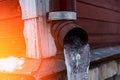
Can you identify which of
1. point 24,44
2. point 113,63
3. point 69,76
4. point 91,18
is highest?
point 91,18

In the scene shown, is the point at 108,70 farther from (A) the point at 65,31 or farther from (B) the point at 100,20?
(A) the point at 65,31

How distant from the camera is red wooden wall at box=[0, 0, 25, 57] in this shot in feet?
6.89

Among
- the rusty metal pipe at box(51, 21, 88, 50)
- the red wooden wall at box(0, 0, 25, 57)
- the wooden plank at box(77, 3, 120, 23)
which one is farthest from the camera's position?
the wooden plank at box(77, 3, 120, 23)

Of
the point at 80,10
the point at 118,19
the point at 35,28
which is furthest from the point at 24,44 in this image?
the point at 118,19

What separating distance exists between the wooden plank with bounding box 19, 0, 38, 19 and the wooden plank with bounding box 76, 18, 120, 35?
2.04 feet

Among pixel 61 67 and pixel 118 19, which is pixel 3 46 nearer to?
pixel 61 67

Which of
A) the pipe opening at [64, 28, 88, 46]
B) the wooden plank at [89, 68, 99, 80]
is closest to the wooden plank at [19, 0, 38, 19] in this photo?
the pipe opening at [64, 28, 88, 46]

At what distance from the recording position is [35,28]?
177cm

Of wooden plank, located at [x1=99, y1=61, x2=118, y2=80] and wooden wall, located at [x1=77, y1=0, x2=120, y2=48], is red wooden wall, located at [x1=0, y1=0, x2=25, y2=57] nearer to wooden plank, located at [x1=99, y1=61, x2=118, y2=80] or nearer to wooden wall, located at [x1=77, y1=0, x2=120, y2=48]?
wooden wall, located at [x1=77, y1=0, x2=120, y2=48]

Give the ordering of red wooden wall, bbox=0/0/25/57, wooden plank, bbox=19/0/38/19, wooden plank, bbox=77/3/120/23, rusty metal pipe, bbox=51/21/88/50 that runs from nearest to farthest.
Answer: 1. rusty metal pipe, bbox=51/21/88/50
2. wooden plank, bbox=19/0/38/19
3. red wooden wall, bbox=0/0/25/57
4. wooden plank, bbox=77/3/120/23

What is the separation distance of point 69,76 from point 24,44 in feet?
1.94

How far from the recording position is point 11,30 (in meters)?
2.23

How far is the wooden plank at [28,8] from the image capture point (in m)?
1.76

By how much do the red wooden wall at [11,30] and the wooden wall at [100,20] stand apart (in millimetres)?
618
